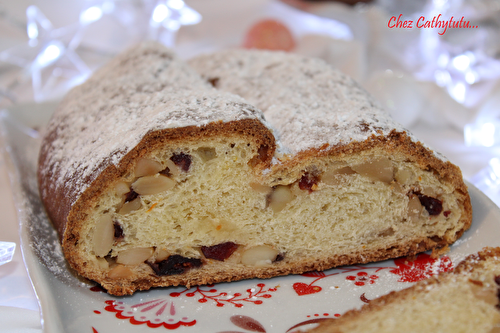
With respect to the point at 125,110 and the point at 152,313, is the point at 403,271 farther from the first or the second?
the point at 125,110

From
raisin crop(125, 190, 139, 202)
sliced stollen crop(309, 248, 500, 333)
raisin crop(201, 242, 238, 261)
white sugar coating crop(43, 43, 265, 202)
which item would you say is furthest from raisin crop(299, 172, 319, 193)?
raisin crop(125, 190, 139, 202)

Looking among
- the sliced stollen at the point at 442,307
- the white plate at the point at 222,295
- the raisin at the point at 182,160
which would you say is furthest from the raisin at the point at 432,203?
the raisin at the point at 182,160

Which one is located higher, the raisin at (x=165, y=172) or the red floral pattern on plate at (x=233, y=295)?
the raisin at (x=165, y=172)

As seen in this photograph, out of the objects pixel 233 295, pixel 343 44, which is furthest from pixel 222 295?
pixel 343 44

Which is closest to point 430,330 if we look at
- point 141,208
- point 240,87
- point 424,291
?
point 424,291

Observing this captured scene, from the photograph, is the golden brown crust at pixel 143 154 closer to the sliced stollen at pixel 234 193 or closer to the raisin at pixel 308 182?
the sliced stollen at pixel 234 193

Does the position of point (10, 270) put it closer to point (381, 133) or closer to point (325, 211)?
point (325, 211)
